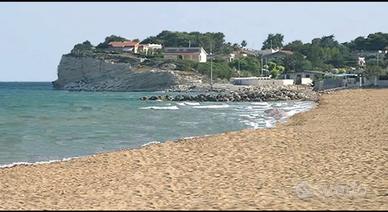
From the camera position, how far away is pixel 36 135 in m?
25.0

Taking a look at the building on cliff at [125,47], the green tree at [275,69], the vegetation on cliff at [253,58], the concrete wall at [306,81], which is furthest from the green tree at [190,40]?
the concrete wall at [306,81]

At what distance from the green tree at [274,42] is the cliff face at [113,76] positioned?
2524 inches

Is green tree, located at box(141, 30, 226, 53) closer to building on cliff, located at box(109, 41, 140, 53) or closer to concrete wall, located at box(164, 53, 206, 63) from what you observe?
building on cliff, located at box(109, 41, 140, 53)

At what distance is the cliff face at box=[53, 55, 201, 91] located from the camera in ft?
351

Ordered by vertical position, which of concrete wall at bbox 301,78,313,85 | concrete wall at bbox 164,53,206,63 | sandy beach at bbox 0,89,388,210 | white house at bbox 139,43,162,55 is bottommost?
concrete wall at bbox 301,78,313,85

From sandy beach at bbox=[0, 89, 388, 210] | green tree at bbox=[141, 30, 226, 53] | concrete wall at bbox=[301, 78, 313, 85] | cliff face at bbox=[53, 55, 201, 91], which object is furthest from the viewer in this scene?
green tree at bbox=[141, 30, 226, 53]

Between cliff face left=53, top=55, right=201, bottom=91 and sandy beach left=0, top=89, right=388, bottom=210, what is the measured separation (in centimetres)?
8638

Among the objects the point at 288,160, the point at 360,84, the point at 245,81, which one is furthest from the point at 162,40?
the point at 288,160

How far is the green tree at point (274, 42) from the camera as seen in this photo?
173 metres

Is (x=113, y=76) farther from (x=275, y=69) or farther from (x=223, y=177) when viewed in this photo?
(x=223, y=177)

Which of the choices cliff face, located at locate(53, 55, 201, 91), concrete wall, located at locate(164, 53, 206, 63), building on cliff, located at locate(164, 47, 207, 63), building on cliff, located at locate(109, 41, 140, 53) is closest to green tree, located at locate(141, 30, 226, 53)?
building on cliff, located at locate(109, 41, 140, 53)

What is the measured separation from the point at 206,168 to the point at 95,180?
243cm

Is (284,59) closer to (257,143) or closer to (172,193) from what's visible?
(257,143)

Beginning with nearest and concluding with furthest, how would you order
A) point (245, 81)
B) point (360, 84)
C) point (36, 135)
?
1. point (36, 135)
2. point (360, 84)
3. point (245, 81)
